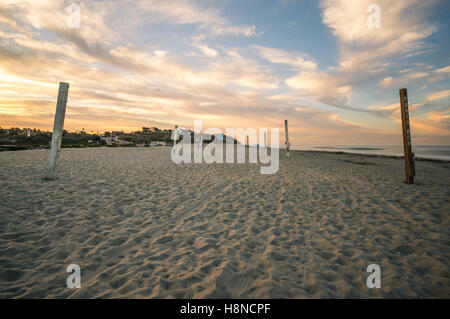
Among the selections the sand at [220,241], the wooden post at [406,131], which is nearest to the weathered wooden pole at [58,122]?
the sand at [220,241]

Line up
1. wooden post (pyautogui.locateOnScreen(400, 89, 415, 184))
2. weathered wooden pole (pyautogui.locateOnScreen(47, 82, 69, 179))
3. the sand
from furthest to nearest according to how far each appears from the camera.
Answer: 1. wooden post (pyautogui.locateOnScreen(400, 89, 415, 184))
2. weathered wooden pole (pyautogui.locateOnScreen(47, 82, 69, 179))
3. the sand

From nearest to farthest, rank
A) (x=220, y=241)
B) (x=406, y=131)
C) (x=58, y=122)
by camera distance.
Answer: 1. (x=220, y=241)
2. (x=58, y=122)
3. (x=406, y=131)

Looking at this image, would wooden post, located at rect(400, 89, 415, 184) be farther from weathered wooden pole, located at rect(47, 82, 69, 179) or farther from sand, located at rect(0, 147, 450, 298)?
weathered wooden pole, located at rect(47, 82, 69, 179)

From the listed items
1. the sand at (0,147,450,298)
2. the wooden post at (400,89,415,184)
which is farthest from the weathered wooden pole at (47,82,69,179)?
the wooden post at (400,89,415,184)

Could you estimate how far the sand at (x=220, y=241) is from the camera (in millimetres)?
2791

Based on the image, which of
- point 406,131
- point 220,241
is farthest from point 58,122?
point 406,131

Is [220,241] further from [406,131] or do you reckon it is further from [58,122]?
[406,131]

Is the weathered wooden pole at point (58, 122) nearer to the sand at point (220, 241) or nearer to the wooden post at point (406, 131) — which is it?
the sand at point (220, 241)

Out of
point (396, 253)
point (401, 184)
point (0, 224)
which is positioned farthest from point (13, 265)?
point (401, 184)

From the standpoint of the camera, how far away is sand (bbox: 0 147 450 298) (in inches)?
110

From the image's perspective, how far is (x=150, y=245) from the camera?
3.93 metres

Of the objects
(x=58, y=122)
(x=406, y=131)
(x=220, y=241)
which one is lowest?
(x=220, y=241)

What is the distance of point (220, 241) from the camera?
163 inches

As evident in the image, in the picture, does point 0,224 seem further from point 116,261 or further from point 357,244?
point 357,244
